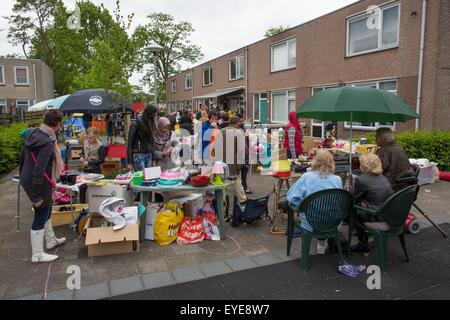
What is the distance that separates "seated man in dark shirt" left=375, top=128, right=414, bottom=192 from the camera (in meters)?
4.66

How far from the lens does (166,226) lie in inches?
173

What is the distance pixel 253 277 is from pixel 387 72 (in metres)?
11.5

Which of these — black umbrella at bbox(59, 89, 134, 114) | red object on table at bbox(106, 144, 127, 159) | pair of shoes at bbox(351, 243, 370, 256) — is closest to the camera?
pair of shoes at bbox(351, 243, 370, 256)

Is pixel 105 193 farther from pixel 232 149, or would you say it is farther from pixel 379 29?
pixel 379 29

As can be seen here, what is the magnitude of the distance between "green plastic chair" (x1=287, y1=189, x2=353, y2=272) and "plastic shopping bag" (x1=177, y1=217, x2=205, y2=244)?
151cm

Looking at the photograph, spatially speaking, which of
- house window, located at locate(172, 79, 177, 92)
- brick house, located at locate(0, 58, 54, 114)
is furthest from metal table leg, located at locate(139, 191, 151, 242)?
house window, located at locate(172, 79, 177, 92)

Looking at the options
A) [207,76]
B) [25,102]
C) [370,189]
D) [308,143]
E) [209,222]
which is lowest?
[209,222]

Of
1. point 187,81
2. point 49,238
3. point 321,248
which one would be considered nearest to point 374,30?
point 321,248

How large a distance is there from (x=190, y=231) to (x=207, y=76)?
86.5 ft

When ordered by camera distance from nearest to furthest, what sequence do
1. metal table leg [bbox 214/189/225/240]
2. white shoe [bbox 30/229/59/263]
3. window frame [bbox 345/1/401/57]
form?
white shoe [bbox 30/229/59/263]
metal table leg [bbox 214/189/225/240]
window frame [bbox 345/1/401/57]

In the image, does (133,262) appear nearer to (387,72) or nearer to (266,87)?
(387,72)

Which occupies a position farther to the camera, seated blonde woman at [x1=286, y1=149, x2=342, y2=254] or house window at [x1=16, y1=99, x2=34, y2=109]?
house window at [x1=16, y1=99, x2=34, y2=109]

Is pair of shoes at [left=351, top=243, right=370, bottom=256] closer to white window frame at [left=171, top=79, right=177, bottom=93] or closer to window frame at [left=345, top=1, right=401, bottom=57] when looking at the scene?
window frame at [left=345, top=1, right=401, bottom=57]

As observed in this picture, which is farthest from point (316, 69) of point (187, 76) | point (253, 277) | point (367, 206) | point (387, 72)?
point (187, 76)
